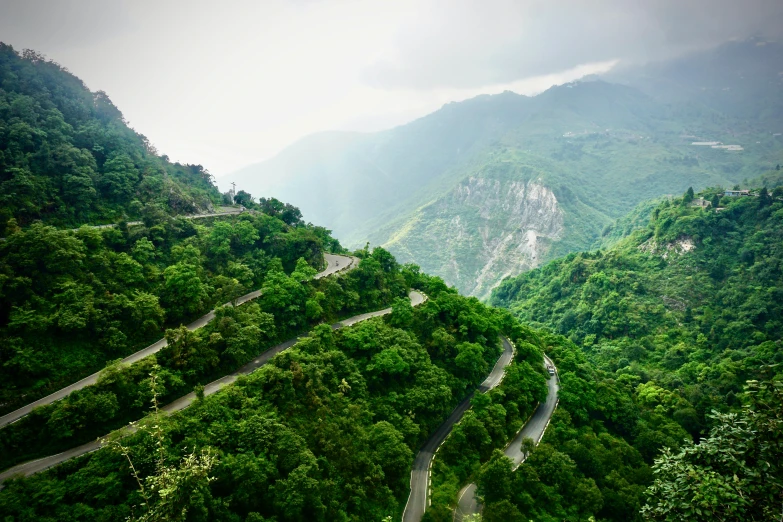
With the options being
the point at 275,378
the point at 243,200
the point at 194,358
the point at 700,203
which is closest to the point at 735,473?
the point at 275,378

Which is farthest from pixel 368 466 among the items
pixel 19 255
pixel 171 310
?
pixel 19 255

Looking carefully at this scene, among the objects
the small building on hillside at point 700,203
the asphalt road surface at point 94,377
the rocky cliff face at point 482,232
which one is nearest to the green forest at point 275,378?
the asphalt road surface at point 94,377

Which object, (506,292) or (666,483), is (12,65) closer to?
(666,483)

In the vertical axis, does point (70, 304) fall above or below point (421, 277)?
above

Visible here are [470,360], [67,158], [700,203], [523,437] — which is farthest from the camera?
[700,203]

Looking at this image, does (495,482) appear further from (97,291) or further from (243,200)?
(243,200)

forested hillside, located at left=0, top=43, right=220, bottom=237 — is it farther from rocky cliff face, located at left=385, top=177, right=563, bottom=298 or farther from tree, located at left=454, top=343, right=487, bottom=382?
rocky cliff face, located at left=385, top=177, right=563, bottom=298

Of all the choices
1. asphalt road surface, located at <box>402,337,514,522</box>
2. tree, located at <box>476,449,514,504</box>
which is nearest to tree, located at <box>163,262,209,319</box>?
asphalt road surface, located at <box>402,337,514,522</box>

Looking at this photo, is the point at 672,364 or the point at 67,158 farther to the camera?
the point at 672,364
